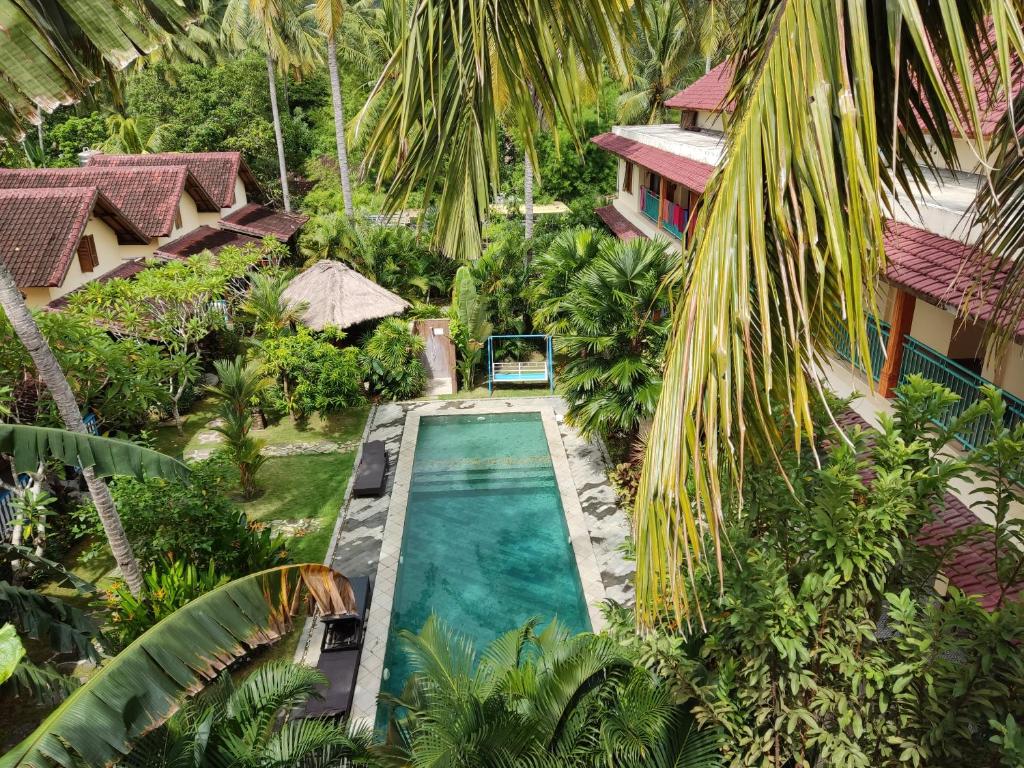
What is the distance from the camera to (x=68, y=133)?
126 ft

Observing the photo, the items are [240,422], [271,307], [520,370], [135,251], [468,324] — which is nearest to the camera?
[240,422]

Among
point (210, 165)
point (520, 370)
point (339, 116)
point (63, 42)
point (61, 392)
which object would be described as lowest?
point (520, 370)

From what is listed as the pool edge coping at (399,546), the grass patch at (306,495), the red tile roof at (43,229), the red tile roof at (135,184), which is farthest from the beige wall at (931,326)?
the red tile roof at (135,184)

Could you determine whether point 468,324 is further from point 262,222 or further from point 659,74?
point 659,74

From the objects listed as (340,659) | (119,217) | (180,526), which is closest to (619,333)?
(340,659)

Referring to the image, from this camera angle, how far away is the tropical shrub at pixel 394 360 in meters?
18.3

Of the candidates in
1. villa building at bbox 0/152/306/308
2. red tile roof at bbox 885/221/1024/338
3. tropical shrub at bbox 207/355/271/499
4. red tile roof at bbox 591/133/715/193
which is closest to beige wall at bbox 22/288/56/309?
villa building at bbox 0/152/306/308

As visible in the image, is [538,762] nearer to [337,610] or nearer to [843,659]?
[843,659]

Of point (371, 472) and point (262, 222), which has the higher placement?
point (262, 222)

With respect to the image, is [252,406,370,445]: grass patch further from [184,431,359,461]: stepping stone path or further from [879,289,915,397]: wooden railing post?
[879,289,915,397]: wooden railing post

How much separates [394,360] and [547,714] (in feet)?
41.8

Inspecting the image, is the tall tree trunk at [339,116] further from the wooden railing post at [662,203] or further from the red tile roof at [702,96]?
the red tile roof at [702,96]

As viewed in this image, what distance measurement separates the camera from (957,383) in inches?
341

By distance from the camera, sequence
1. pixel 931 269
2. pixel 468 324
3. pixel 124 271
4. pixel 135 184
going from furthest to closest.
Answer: pixel 135 184 → pixel 124 271 → pixel 468 324 → pixel 931 269
